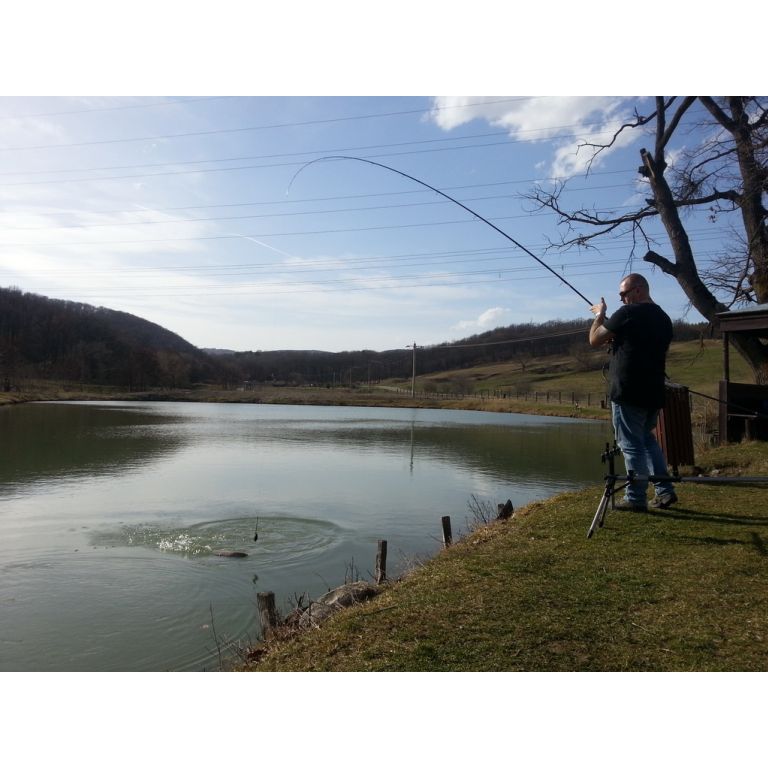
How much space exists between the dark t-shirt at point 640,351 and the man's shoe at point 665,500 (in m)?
1.10

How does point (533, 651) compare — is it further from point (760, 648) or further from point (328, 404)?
point (328, 404)

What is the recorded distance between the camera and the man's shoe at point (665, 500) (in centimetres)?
630

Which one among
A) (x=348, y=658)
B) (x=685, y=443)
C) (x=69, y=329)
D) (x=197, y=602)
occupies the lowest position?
(x=197, y=602)

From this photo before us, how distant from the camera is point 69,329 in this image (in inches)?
5236

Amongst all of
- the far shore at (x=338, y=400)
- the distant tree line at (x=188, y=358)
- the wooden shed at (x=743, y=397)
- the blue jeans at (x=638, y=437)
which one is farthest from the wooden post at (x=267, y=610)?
the distant tree line at (x=188, y=358)

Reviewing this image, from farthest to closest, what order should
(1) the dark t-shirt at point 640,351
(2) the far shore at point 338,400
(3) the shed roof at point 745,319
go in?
(2) the far shore at point 338,400 < (3) the shed roof at point 745,319 < (1) the dark t-shirt at point 640,351

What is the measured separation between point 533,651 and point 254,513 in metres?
9.20

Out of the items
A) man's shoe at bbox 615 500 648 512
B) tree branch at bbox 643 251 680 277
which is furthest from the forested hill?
man's shoe at bbox 615 500 648 512

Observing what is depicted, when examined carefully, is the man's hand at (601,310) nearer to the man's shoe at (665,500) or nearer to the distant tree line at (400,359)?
the man's shoe at (665,500)

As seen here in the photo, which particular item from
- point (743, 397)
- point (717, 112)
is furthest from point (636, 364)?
point (717, 112)

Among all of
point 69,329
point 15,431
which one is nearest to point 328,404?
point 15,431

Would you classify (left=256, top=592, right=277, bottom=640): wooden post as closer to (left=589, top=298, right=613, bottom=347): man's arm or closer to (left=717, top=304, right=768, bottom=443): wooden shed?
(left=589, top=298, right=613, bottom=347): man's arm

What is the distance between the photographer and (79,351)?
119 meters

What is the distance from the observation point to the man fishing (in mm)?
5664
